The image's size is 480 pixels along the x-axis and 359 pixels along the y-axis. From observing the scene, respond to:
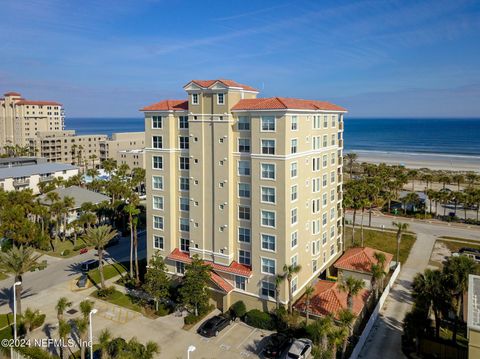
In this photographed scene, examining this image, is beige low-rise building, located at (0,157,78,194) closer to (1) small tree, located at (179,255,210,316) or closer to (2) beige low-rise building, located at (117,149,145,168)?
(2) beige low-rise building, located at (117,149,145,168)

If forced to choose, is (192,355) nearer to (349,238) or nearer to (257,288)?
(257,288)

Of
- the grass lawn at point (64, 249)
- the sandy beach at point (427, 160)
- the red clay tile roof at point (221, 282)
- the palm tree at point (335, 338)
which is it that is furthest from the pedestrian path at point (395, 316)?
the sandy beach at point (427, 160)

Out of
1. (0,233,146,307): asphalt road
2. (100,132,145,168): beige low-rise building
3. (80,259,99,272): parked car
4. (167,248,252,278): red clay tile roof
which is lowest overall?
(0,233,146,307): asphalt road

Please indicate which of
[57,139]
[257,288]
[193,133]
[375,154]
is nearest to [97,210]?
[193,133]

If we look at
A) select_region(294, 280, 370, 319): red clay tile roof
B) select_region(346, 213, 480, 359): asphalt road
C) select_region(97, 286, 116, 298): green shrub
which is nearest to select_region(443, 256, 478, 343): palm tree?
select_region(346, 213, 480, 359): asphalt road

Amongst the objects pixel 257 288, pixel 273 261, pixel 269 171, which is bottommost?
pixel 257 288

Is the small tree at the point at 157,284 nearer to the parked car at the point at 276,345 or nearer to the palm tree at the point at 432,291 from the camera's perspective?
the parked car at the point at 276,345
